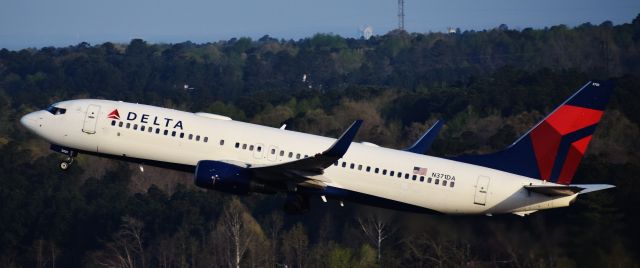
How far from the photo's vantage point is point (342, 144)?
2035 inches

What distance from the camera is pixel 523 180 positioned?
5659cm

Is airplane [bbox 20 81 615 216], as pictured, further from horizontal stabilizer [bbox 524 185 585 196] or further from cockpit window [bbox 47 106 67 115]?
cockpit window [bbox 47 106 67 115]

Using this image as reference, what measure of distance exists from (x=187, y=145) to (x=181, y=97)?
142334 mm

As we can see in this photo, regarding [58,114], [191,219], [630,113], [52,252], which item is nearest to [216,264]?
[191,219]

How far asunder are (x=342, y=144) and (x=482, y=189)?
8.12 meters

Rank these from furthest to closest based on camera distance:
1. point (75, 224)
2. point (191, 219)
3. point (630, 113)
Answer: point (630, 113), point (75, 224), point (191, 219)

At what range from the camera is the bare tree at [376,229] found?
61.3 metres

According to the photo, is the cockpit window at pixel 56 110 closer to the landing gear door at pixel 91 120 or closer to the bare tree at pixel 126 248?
the landing gear door at pixel 91 120

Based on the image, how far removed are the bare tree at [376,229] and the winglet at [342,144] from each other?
27.7ft

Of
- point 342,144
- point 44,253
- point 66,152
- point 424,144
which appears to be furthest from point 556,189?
point 44,253

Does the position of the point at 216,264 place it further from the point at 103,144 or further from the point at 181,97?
the point at 181,97

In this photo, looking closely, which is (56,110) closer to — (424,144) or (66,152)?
(66,152)

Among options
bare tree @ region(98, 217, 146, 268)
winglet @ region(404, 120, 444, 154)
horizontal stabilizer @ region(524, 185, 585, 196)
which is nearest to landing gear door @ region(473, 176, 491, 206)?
horizontal stabilizer @ region(524, 185, 585, 196)

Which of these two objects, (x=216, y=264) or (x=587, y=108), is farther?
(x=216, y=264)
